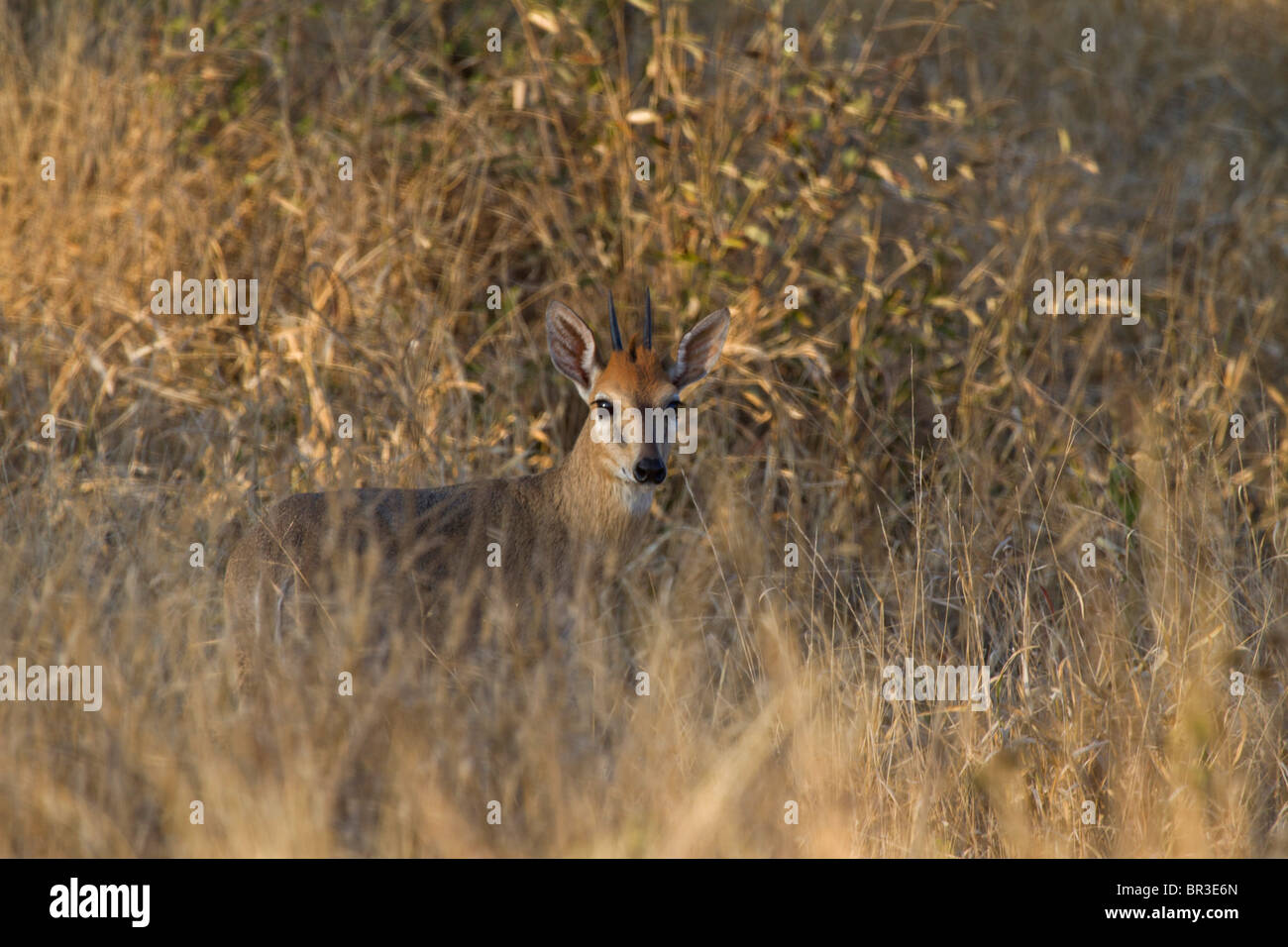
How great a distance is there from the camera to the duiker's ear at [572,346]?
6.11 meters

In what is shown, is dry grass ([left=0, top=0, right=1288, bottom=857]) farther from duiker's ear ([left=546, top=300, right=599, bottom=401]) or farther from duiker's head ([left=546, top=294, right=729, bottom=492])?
duiker's ear ([left=546, top=300, right=599, bottom=401])

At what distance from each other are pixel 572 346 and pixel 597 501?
0.69 metres

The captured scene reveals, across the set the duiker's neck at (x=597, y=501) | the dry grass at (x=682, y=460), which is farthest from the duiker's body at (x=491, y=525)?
the dry grass at (x=682, y=460)

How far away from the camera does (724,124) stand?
7711mm

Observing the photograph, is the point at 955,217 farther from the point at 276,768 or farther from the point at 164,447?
the point at 276,768

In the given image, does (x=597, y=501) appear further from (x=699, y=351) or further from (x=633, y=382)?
(x=699, y=351)

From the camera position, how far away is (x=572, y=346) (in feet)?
20.5

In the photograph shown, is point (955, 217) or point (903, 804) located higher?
point (955, 217)

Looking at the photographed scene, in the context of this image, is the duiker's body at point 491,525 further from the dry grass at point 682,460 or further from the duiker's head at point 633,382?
the dry grass at point 682,460

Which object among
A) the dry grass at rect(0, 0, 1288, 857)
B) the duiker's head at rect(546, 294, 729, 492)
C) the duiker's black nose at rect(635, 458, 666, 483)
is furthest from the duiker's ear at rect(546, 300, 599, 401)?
the dry grass at rect(0, 0, 1288, 857)

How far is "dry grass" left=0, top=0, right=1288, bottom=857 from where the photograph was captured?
453 centimetres

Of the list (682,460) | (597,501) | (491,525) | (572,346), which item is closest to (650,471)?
(597,501)
